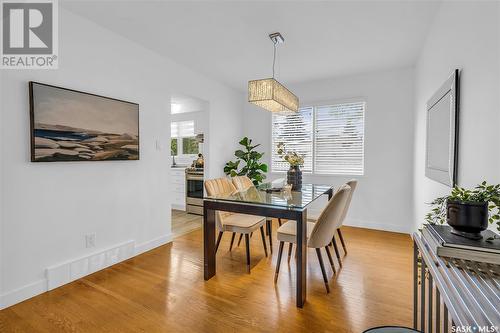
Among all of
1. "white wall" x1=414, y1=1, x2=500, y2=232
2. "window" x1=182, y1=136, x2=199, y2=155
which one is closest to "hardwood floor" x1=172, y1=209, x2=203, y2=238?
"window" x1=182, y1=136, x2=199, y2=155

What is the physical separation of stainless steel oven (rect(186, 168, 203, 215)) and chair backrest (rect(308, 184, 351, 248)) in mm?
3163

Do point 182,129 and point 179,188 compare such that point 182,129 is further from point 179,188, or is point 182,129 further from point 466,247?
point 466,247

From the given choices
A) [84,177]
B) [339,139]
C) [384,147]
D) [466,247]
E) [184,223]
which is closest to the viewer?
[466,247]

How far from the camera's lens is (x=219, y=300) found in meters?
2.03

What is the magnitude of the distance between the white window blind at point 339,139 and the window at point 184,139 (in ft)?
8.95

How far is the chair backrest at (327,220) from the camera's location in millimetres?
2018

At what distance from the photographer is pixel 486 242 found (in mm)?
907

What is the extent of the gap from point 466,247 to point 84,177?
292 centimetres

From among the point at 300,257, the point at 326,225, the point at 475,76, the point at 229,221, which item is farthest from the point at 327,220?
the point at 475,76

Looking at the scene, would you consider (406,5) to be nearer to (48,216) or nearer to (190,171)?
(48,216)

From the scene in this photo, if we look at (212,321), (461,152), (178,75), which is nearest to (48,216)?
(212,321)

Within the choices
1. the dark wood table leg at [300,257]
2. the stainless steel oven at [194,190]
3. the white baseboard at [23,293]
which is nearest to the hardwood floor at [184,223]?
the stainless steel oven at [194,190]

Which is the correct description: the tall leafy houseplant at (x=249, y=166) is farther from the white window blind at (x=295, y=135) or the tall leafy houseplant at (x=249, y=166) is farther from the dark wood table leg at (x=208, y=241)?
Answer: the dark wood table leg at (x=208, y=241)

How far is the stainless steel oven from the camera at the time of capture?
494cm
